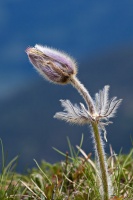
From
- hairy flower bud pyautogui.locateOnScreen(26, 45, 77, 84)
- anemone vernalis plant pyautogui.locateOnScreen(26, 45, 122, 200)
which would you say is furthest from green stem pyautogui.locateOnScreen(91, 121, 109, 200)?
hairy flower bud pyautogui.locateOnScreen(26, 45, 77, 84)

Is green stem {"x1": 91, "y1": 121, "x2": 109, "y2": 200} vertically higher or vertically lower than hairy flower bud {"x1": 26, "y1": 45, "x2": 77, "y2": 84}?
lower

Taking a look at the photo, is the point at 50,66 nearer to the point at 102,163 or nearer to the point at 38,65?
the point at 38,65

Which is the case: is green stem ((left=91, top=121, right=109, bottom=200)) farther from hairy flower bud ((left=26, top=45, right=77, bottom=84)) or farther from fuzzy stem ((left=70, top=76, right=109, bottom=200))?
hairy flower bud ((left=26, top=45, right=77, bottom=84))

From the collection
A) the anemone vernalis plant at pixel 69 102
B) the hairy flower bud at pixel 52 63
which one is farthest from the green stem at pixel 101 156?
the hairy flower bud at pixel 52 63

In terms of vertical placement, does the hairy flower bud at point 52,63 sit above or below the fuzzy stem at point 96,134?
above

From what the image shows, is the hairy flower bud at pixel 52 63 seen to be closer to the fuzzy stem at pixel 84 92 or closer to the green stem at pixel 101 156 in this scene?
the fuzzy stem at pixel 84 92

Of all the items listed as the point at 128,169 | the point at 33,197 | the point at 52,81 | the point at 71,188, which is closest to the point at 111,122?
the point at 52,81

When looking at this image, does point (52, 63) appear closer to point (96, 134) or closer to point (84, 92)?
point (84, 92)
